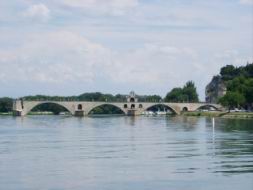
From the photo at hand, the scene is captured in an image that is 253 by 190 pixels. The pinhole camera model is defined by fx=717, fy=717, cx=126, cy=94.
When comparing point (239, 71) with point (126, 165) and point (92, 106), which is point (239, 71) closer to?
point (92, 106)

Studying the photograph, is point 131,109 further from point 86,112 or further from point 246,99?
point 246,99

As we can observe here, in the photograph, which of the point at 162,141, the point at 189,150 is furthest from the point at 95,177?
the point at 162,141

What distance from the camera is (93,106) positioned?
597ft

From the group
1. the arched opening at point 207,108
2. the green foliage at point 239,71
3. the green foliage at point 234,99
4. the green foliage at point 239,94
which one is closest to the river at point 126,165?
the green foliage at point 234,99

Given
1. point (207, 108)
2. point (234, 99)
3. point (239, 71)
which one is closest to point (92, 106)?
point (207, 108)

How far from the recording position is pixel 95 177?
34812 millimetres

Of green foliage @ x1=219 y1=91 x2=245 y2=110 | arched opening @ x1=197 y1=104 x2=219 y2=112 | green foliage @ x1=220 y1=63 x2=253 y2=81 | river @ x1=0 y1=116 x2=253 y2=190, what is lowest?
river @ x1=0 y1=116 x2=253 y2=190

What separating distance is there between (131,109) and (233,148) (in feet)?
453

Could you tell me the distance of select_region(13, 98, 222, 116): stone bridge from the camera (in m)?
171

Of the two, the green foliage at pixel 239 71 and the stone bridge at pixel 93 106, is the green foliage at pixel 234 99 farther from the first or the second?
the stone bridge at pixel 93 106

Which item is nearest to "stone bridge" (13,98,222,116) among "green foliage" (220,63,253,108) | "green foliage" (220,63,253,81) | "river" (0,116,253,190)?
"green foliage" (220,63,253,81)

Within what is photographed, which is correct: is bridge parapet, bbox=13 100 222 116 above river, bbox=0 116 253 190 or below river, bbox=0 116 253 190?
above

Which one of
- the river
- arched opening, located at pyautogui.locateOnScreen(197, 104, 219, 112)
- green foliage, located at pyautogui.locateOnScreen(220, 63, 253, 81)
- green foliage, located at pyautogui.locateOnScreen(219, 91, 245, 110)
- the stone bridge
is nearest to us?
the river

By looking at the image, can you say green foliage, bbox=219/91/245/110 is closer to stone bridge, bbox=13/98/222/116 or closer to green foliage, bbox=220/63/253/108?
green foliage, bbox=220/63/253/108
